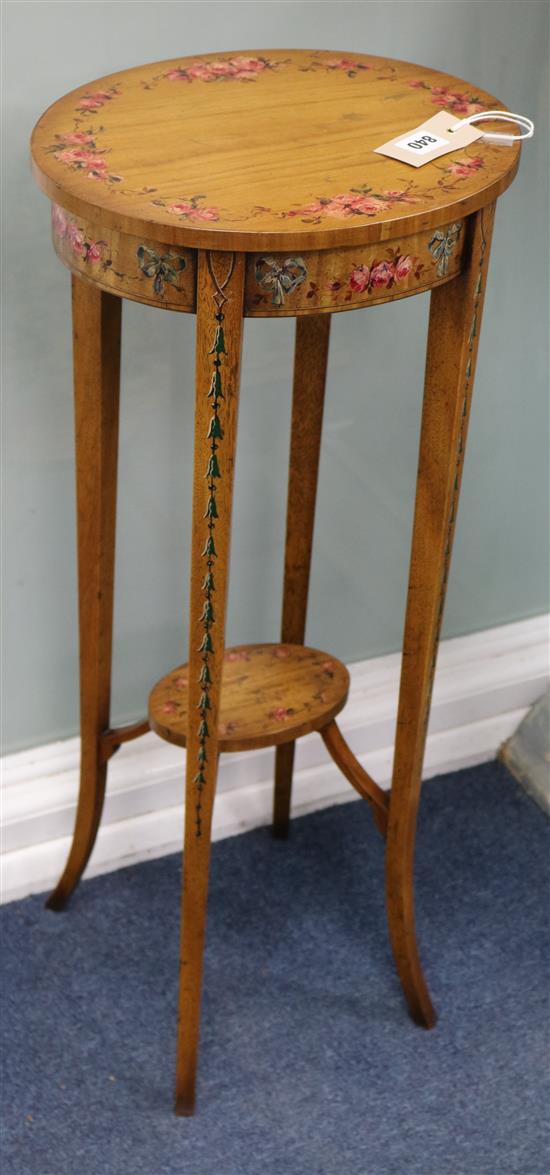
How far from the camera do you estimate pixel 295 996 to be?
6.02 ft

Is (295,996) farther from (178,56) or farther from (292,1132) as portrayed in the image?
(178,56)

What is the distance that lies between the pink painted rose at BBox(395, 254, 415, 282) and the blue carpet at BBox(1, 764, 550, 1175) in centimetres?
105

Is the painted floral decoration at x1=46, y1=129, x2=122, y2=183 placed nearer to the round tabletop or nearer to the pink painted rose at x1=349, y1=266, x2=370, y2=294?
the round tabletop

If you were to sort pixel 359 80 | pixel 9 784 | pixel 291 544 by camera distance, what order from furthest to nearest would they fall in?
pixel 9 784 < pixel 291 544 < pixel 359 80

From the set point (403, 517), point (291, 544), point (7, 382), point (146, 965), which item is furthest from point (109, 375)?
point (146, 965)

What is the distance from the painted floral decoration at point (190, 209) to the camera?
1.15 metres

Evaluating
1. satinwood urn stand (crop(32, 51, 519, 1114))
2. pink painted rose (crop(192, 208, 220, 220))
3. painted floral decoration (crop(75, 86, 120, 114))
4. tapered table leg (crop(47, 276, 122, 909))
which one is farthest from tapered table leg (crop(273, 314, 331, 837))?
pink painted rose (crop(192, 208, 220, 220))

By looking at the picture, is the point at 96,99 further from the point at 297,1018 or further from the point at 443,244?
the point at 297,1018

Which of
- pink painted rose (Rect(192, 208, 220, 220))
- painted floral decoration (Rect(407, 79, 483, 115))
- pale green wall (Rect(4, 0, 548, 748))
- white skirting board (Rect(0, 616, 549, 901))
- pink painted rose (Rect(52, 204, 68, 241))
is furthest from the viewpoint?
white skirting board (Rect(0, 616, 549, 901))

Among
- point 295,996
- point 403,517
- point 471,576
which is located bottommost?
point 295,996

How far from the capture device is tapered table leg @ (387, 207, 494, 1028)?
133cm

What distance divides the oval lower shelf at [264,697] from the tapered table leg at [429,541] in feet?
0.41

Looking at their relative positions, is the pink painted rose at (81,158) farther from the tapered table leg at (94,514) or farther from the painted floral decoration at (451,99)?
the painted floral decoration at (451,99)

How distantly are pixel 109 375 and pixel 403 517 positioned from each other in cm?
65
